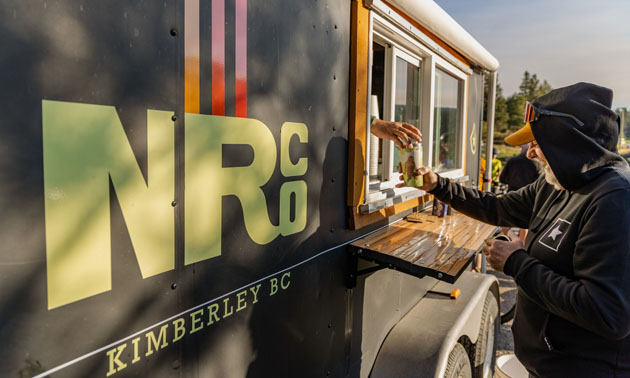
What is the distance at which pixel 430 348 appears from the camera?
2.02 m

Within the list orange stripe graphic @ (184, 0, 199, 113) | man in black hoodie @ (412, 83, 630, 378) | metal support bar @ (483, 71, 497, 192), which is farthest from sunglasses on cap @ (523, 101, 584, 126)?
metal support bar @ (483, 71, 497, 192)

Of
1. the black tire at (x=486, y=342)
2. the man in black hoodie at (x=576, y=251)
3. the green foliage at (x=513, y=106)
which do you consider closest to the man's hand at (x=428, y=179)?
the man in black hoodie at (x=576, y=251)

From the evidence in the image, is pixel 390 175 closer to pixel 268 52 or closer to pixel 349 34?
pixel 349 34

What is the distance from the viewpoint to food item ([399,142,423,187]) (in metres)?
2.16

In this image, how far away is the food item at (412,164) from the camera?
7.09 feet

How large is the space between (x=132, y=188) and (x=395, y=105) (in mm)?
2361

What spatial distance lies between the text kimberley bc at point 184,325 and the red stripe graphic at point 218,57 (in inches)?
21.4

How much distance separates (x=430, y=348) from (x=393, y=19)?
1687 millimetres

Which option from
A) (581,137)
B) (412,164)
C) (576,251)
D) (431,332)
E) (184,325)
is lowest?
(431,332)

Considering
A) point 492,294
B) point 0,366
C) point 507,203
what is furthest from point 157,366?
point 492,294

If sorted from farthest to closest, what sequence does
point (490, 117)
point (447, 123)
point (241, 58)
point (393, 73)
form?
1. point (490, 117)
2. point (447, 123)
3. point (393, 73)
4. point (241, 58)

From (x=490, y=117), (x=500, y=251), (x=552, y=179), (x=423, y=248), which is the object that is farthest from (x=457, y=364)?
(x=490, y=117)

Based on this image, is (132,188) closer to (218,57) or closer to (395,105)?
(218,57)

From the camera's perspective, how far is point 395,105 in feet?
9.78
